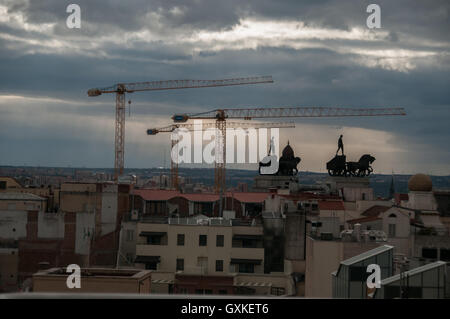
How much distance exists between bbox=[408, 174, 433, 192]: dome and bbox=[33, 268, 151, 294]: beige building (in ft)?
94.1

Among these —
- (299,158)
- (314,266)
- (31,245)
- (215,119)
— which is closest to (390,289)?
(314,266)

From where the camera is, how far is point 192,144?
304ft

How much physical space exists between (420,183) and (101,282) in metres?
30.4

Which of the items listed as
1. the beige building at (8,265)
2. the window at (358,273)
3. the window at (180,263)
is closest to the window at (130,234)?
the window at (180,263)

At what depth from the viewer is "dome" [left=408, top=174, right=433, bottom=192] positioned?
39.4 m

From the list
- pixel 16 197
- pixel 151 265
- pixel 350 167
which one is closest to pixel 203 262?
pixel 151 265

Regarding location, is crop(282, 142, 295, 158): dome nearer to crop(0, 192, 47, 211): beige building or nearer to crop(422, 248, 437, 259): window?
crop(0, 192, 47, 211): beige building

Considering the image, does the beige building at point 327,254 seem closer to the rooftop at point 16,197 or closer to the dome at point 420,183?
the dome at point 420,183

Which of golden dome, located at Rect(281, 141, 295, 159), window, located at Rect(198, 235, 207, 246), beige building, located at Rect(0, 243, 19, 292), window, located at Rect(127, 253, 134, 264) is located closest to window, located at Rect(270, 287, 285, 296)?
window, located at Rect(198, 235, 207, 246)

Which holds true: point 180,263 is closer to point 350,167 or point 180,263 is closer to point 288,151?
point 350,167

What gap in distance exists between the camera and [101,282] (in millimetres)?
12531

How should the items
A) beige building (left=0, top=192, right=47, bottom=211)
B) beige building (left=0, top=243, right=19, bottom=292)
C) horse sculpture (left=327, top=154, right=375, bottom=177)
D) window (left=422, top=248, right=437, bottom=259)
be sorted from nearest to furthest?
window (left=422, top=248, right=437, bottom=259) < beige building (left=0, top=243, right=19, bottom=292) < beige building (left=0, top=192, right=47, bottom=211) < horse sculpture (left=327, top=154, right=375, bottom=177)

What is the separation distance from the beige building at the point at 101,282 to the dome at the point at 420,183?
2867 cm

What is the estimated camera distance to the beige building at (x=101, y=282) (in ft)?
40.3
